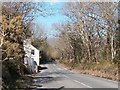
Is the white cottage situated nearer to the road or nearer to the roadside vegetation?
the road

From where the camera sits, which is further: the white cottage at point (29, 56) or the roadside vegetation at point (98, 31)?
the roadside vegetation at point (98, 31)

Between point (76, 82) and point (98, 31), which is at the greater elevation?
point (98, 31)

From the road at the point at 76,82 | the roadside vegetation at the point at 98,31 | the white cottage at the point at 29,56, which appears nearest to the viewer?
the road at the point at 76,82

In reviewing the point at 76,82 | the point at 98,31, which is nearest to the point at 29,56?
the point at 98,31

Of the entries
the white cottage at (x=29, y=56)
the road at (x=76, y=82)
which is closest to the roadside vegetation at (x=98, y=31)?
the road at (x=76, y=82)

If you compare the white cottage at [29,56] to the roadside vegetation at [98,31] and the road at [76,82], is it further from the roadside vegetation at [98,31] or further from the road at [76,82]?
the roadside vegetation at [98,31]

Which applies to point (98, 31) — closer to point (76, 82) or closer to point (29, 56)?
point (29, 56)

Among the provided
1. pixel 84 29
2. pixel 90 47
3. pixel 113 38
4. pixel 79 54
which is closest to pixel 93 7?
pixel 113 38

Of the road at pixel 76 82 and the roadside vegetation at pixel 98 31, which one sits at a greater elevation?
the roadside vegetation at pixel 98 31

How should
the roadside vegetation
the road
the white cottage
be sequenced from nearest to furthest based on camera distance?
the road, the white cottage, the roadside vegetation

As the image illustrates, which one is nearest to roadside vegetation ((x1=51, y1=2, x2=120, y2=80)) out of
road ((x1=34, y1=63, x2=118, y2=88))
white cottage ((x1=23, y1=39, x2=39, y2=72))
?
road ((x1=34, y1=63, x2=118, y2=88))

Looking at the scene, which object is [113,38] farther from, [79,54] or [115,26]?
[79,54]

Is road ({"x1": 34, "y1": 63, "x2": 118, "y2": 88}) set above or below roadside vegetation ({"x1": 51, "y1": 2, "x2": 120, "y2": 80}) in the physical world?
below

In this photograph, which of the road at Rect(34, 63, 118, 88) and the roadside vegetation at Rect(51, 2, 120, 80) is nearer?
the road at Rect(34, 63, 118, 88)
